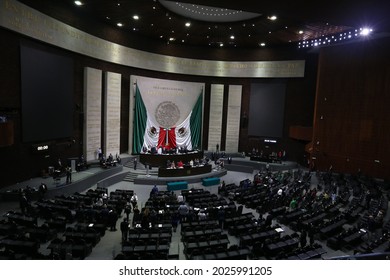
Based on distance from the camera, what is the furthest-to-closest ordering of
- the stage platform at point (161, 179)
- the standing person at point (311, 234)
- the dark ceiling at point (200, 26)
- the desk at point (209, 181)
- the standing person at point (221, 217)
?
the desk at point (209, 181), the stage platform at point (161, 179), the dark ceiling at point (200, 26), the standing person at point (221, 217), the standing person at point (311, 234)

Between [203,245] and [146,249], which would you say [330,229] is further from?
[146,249]

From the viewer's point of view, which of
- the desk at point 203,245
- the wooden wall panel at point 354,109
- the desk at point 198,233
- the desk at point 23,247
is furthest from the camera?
the wooden wall panel at point 354,109

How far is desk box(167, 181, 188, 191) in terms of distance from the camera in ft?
63.5

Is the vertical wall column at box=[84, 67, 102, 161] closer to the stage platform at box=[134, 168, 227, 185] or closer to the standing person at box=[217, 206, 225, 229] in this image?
the stage platform at box=[134, 168, 227, 185]

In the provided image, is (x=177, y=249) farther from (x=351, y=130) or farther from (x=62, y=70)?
(x=351, y=130)

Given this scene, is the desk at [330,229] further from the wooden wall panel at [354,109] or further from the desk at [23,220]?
the wooden wall panel at [354,109]

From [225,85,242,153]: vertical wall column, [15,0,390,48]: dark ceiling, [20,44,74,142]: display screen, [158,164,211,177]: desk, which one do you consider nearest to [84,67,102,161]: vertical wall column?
[20,44,74,142]: display screen

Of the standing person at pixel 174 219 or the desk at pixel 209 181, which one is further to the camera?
the desk at pixel 209 181

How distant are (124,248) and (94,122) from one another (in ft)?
50.4

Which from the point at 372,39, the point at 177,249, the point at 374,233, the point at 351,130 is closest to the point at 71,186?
the point at 177,249

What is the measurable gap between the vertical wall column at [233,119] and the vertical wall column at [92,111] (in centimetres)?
1388

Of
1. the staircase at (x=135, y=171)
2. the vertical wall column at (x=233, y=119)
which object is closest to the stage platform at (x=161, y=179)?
the staircase at (x=135, y=171)

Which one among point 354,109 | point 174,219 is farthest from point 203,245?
point 354,109

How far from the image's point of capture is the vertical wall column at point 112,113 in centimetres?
2339
